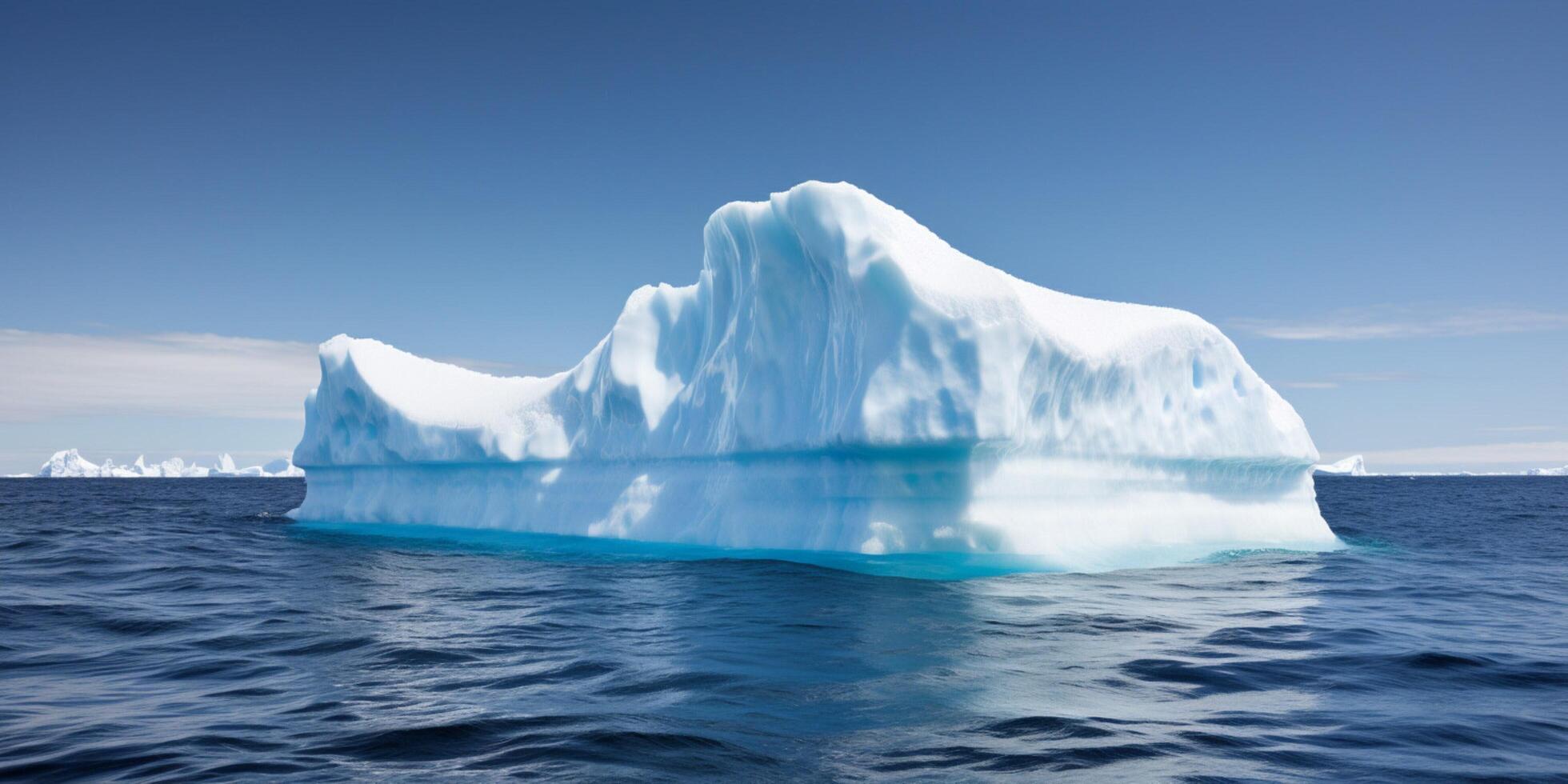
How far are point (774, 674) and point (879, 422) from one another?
561cm

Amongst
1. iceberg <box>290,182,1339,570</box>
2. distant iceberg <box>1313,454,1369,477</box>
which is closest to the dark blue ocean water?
iceberg <box>290,182,1339,570</box>

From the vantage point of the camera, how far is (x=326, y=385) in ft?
73.9

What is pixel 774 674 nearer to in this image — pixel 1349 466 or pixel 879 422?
pixel 879 422

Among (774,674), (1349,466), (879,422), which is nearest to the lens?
(774,674)

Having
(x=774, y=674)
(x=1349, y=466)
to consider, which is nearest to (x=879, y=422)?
(x=774, y=674)

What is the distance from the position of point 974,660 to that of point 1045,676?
57 cm

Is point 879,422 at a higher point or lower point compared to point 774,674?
higher

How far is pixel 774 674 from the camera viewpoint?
6.33 metres

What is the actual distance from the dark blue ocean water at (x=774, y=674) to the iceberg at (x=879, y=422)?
137cm

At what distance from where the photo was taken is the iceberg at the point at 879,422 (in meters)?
12.0

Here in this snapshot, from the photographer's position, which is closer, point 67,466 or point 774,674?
point 774,674

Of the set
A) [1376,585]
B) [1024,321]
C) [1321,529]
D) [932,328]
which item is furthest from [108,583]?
[1321,529]

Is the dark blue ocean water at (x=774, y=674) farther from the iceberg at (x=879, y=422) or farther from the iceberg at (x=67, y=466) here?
the iceberg at (x=67, y=466)

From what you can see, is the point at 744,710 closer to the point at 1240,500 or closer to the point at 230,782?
the point at 230,782
